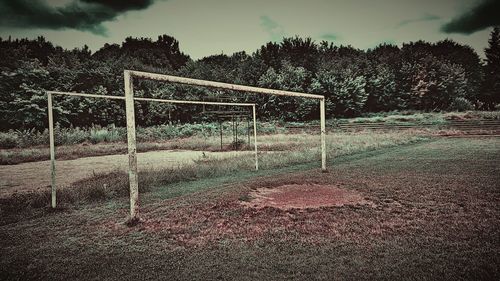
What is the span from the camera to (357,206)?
5.38 m

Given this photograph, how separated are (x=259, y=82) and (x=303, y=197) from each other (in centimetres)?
3346

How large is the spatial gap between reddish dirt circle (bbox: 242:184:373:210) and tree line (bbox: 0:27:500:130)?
24.4 ft

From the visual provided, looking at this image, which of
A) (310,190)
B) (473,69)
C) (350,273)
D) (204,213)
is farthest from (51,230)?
(473,69)

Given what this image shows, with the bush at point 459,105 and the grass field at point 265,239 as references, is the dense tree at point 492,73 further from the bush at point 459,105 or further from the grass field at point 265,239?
the grass field at point 265,239

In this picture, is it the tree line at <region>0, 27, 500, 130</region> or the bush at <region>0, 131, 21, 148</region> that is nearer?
the bush at <region>0, 131, 21, 148</region>

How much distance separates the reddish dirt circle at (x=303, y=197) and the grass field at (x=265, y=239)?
25cm

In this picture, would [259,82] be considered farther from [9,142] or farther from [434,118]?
[9,142]

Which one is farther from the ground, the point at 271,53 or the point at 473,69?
the point at 271,53

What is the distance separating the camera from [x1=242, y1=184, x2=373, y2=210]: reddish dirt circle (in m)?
5.62

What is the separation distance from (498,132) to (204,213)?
2527cm

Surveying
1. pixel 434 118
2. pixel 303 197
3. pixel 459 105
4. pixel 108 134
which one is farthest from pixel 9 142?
pixel 459 105

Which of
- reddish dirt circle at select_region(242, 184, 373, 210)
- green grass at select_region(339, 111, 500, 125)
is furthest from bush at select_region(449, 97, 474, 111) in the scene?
reddish dirt circle at select_region(242, 184, 373, 210)

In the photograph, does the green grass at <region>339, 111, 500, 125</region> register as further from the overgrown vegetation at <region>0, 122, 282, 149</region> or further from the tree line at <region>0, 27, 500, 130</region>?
the overgrown vegetation at <region>0, 122, 282, 149</region>

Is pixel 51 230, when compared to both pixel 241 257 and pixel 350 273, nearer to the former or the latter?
pixel 241 257
